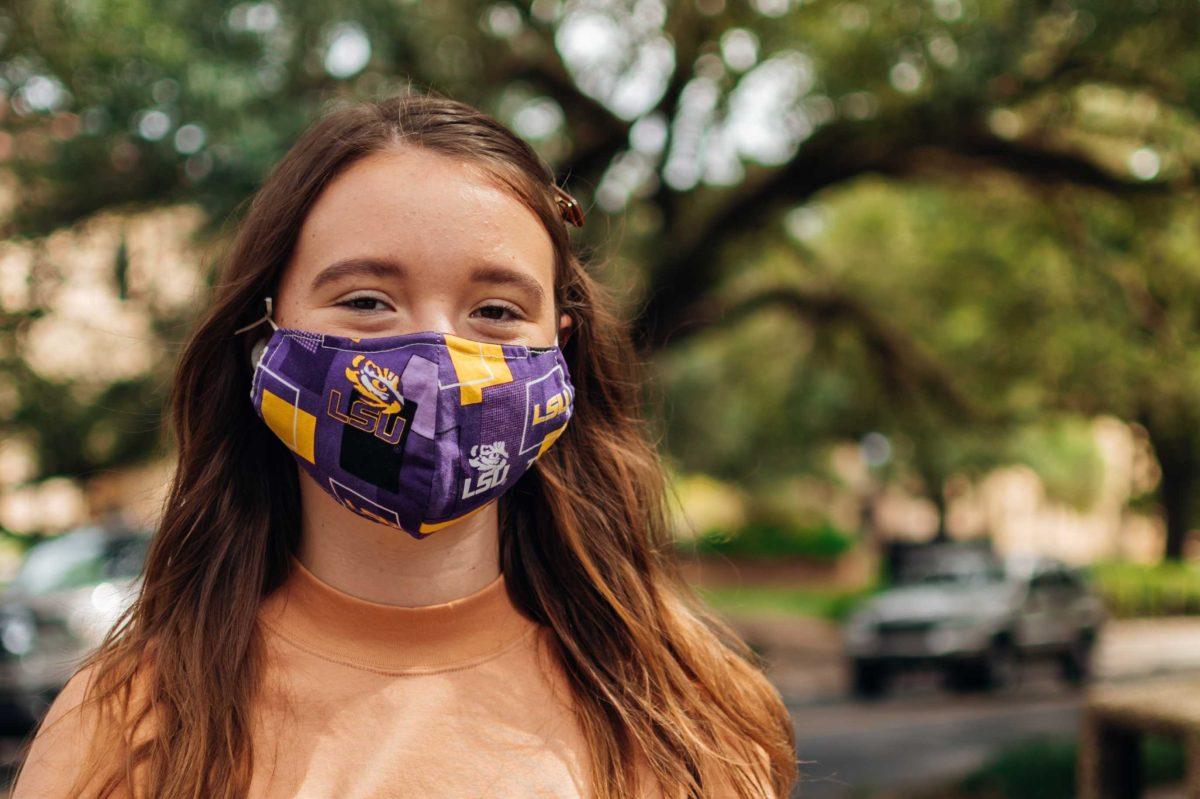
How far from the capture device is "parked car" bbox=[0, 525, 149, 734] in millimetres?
9047

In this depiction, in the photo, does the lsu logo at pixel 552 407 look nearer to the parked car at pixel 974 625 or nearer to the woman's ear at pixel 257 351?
the woman's ear at pixel 257 351

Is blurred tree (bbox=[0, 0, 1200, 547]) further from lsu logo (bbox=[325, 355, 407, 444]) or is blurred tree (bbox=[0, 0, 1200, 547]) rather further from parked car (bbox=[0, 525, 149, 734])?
lsu logo (bbox=[325, 355, 407, 444])

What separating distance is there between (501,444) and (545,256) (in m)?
0.31

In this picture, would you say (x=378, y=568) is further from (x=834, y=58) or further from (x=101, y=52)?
(x=834, y=58)

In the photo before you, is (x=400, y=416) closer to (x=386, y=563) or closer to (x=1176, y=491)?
(x=386, y=563)

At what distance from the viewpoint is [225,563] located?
1.87m

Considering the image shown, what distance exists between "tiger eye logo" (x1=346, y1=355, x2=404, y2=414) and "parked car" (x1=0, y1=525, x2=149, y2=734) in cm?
725

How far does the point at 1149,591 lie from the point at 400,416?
29011mm

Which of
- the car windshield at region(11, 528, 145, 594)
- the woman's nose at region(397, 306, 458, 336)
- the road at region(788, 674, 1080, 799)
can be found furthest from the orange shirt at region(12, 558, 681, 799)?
the car windshield at region(11, 528, 145, 594)

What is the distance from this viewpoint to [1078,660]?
15078 millimetres

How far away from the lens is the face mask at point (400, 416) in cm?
177

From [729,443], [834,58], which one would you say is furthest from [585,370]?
[729,443]

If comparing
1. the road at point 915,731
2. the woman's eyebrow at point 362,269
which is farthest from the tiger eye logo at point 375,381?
the road at point 915,731

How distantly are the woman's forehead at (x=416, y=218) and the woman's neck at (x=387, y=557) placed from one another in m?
0.37
